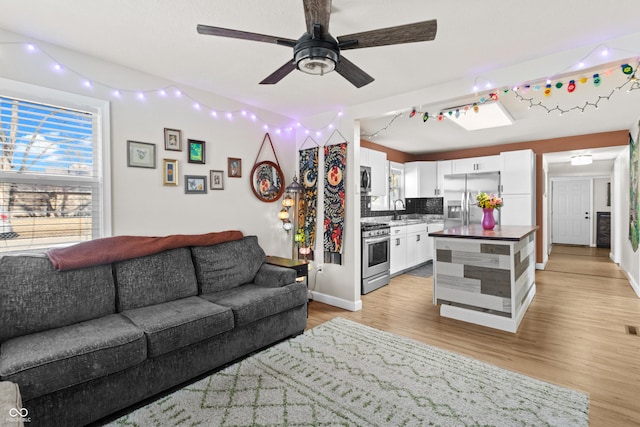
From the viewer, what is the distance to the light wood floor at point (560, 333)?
2227 millimetres

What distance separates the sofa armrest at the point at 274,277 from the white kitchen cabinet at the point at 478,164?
4.82 m

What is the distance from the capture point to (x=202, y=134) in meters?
3.39

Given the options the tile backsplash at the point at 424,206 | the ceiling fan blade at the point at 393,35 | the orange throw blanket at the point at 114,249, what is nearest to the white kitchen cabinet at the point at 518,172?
the tile backsplash at the point at 424,206

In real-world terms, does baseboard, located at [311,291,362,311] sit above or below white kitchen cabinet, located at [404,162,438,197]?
below

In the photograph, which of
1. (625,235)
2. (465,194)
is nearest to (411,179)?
(465,194)

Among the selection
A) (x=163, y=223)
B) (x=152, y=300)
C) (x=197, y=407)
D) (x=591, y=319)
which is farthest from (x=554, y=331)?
(x=163, y=223)

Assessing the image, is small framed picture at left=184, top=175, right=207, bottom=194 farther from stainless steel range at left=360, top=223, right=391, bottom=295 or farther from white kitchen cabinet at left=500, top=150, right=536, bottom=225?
white kitchen cabinet at left=500, top=150, right=536, bottom=225

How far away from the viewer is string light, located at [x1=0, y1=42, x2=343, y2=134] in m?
2.44

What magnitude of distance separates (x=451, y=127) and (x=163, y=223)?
4.22 meters

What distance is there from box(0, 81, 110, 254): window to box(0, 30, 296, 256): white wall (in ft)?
0.46

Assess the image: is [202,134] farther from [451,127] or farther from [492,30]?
[451,127]

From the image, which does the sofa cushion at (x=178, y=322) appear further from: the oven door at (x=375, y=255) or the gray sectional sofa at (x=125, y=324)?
the oven door at (x=375, y=255)

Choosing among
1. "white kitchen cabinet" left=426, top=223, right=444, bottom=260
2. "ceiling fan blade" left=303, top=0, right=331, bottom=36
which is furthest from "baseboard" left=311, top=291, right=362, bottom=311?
"white kitchen cabinet" left=426, top=223, right=444, bottom=260

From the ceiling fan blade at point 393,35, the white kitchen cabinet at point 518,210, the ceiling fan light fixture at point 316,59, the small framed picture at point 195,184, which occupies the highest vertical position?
the ceiling fan blade at point 393,35
